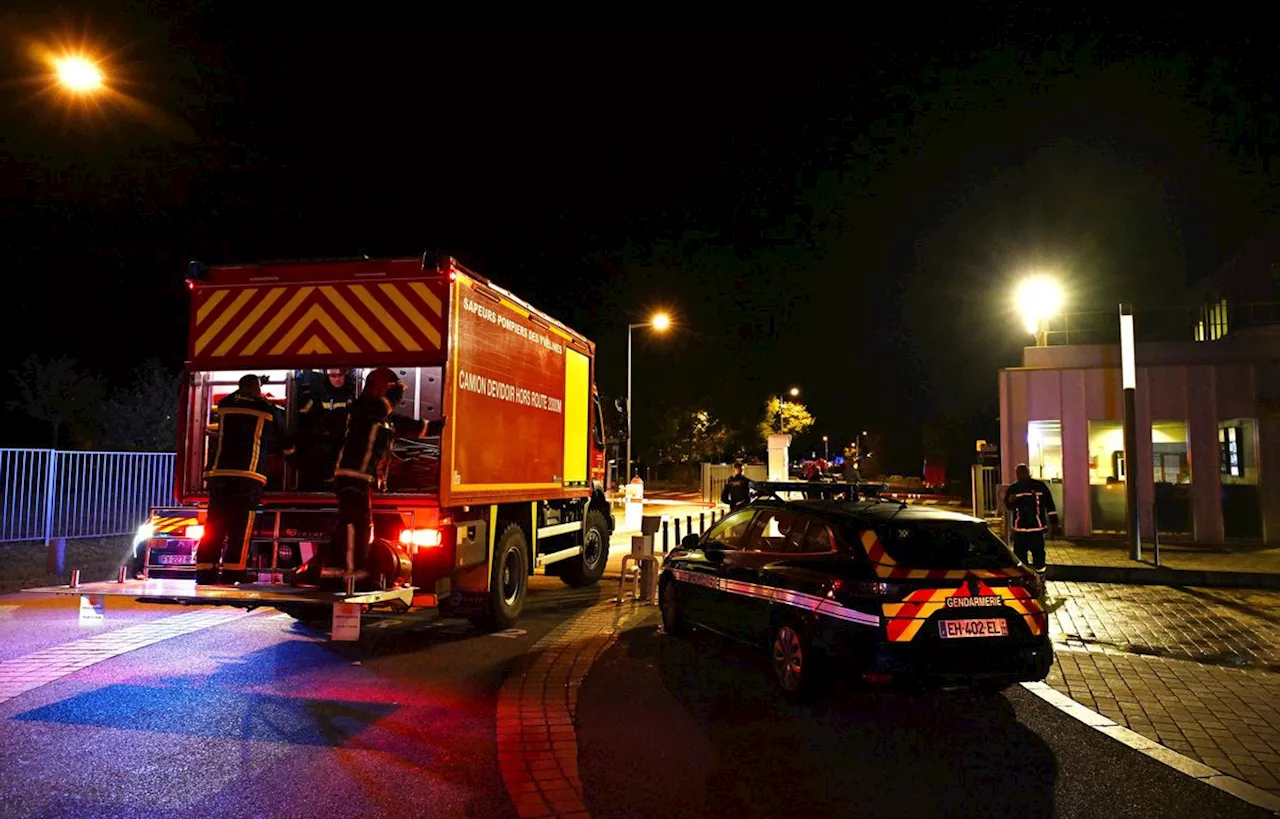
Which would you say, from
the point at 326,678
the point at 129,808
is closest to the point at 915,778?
the point at 129,808

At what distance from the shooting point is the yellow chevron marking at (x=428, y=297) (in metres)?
7.80

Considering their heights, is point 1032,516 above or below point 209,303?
below

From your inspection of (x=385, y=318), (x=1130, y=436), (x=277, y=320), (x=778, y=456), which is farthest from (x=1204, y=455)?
(x=277, y=320)

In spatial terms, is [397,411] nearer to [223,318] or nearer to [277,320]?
[277,320]

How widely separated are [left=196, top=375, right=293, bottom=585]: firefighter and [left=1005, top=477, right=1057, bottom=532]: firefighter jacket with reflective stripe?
877 cm

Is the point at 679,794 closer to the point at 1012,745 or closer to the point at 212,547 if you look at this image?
the point at 1012,745

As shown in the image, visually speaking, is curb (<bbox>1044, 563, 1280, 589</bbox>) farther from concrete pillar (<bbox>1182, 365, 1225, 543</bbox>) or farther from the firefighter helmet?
the firefighter helmet

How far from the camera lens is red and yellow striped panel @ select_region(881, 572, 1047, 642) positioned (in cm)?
575

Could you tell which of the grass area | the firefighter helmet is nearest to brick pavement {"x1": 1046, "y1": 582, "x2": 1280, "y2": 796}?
the firefighter helmet

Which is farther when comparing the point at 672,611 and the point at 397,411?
the point at 397,411

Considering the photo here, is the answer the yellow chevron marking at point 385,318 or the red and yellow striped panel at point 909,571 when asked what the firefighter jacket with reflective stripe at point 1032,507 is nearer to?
the red and yellow striped panel at point 909,571

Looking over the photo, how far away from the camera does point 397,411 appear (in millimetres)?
8805

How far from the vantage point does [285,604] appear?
6.86m

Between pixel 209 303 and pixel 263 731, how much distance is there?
14.7 feet
